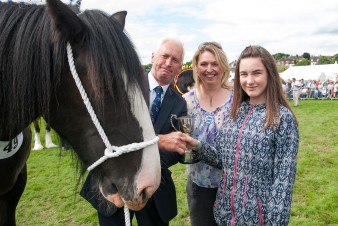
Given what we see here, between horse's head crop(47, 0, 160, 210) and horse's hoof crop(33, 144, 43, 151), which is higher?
horse's head crop(47, 0, 160, 210)

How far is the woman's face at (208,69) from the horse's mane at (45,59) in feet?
4.33

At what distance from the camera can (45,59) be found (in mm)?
1531

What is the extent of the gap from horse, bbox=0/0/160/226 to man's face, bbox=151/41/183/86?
3.30 ft

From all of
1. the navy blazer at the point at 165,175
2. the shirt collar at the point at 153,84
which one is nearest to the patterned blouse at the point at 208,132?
the navy blazer at the point at 165,175

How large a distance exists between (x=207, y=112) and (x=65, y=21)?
66.8 inches

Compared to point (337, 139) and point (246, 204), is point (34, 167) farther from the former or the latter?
point (337, 139)

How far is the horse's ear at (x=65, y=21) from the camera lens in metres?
1.43

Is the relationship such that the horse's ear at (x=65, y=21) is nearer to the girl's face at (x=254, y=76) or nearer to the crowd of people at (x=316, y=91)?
the girl's face at (x=254, y=76)

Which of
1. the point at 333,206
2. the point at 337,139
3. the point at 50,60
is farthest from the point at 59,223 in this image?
the point at 337,139

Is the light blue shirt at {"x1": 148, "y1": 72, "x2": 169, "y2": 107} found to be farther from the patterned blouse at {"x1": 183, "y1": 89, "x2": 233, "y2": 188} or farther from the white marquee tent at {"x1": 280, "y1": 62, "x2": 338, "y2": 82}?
the white marquee tent at {"x1": 280, "y1": 62, "x2": 338, "y2": 82}

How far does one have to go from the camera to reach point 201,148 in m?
2.54

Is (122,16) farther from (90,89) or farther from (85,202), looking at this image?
(85,202)

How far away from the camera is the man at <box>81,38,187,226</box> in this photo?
7.55 ft

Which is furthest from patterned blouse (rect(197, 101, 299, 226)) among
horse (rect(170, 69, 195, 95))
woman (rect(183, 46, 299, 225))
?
horse (rect(170, 69, 195, 95))
